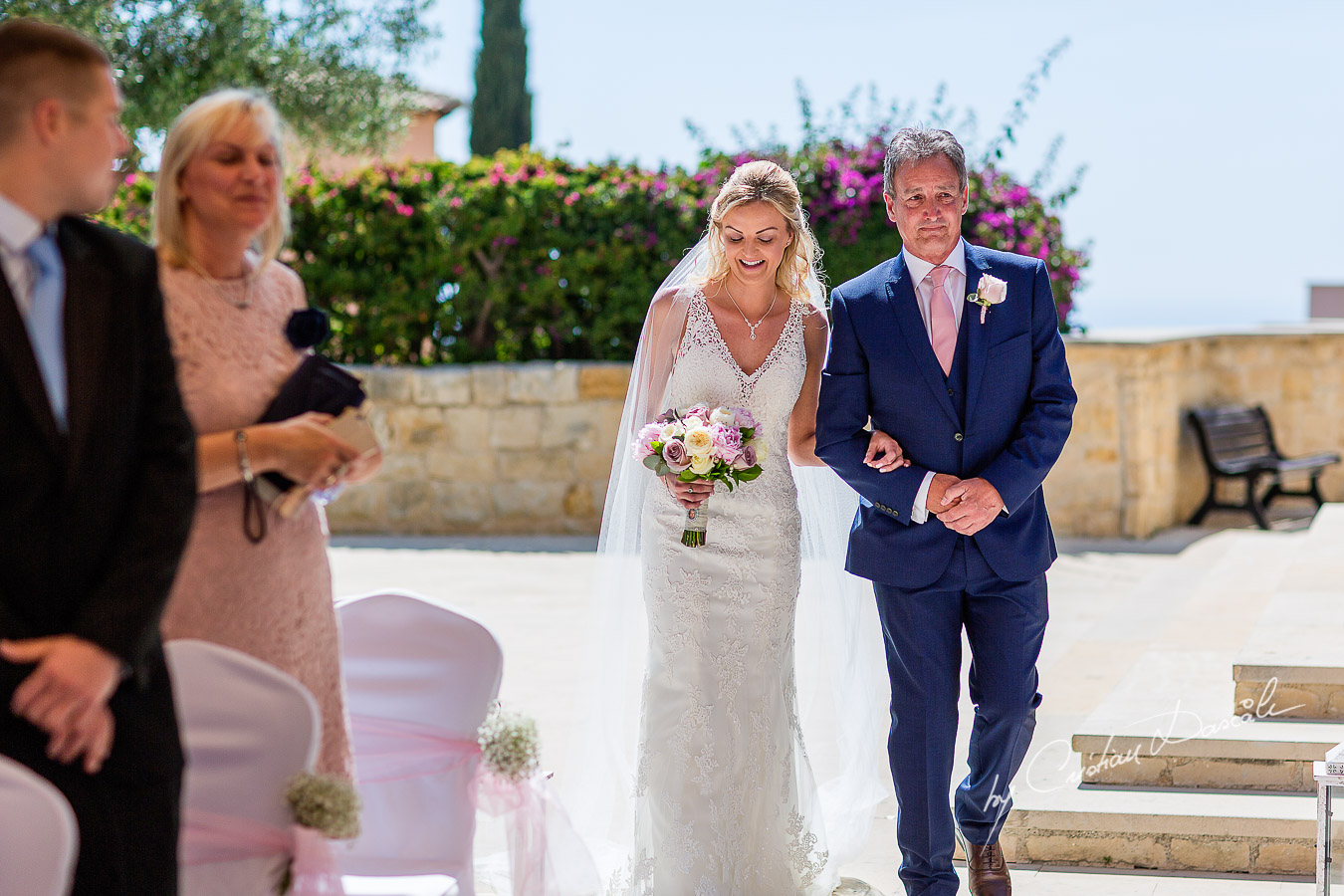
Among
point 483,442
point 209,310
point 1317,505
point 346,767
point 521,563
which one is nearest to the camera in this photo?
point 209,310

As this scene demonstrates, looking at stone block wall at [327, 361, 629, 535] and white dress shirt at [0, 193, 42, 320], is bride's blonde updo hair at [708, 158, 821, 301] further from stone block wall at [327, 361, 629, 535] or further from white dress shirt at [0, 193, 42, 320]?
stone block wall at [327, 361, 629, 535]

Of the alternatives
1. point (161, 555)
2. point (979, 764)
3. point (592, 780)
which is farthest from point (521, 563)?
point (161, 555)

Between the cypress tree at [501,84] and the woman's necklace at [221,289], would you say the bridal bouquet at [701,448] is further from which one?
the cypress tree at [501,84]

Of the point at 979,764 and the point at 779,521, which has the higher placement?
the point at 779,521

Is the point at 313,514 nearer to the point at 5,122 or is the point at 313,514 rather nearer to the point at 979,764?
the point at 5,122

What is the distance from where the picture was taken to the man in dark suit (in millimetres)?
1942

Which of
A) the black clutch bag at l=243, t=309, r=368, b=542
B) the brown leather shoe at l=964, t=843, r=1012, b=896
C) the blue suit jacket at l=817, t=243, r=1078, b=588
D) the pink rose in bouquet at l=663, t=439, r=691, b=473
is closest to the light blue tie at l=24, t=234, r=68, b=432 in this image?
the black clutch bag at l=243, t=309, r=368, b=542

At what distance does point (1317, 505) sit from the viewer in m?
11.4

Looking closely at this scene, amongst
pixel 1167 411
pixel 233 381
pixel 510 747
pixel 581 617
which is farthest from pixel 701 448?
pixel 1167 411

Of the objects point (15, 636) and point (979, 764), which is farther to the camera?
point (979, 764)

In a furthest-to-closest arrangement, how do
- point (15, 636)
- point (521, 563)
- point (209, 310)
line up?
point (521, 563), point (209, 310), point (15, 636)

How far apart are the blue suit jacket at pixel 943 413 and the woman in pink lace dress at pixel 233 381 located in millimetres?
1554

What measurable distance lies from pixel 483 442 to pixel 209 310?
26.6 ft

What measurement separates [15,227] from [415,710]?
1409 millimetres
